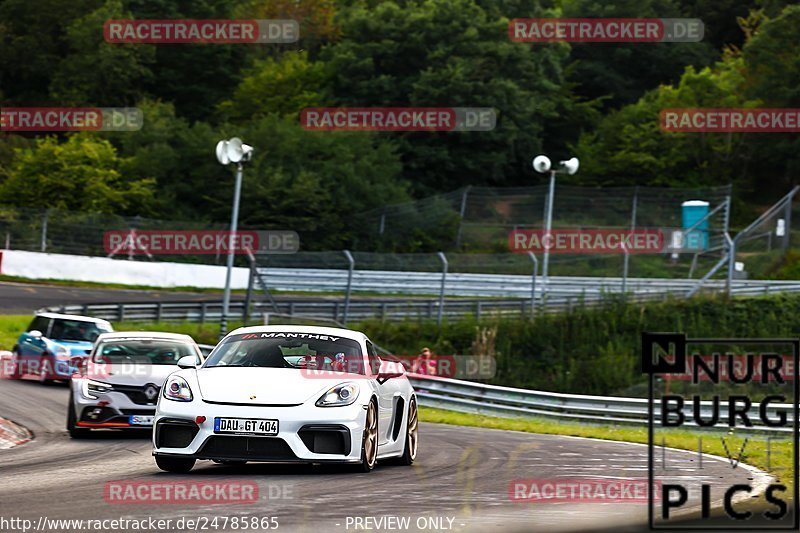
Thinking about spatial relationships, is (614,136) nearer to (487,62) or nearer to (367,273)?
(487,62)

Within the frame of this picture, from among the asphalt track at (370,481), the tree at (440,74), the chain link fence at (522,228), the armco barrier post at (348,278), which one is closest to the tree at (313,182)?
the chain link fence at (522,228)

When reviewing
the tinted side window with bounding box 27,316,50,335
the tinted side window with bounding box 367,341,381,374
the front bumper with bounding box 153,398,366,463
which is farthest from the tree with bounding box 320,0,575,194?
the front bumper with bounding box 153,398,366,463

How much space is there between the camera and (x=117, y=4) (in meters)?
73.6

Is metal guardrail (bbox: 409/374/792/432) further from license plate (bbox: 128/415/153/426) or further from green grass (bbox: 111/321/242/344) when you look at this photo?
license plate (bbox: 128/415/153/426)

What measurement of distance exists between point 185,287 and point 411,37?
26129mm

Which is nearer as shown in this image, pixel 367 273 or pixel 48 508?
pixel 48 508

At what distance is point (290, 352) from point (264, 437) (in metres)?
1.59

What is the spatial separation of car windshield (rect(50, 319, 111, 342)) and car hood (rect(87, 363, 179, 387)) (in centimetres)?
892

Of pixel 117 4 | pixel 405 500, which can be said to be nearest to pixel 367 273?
pixel 405 500

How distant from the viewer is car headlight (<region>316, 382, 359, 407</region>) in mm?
11102

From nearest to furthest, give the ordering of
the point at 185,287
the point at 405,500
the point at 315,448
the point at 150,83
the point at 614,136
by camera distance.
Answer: the point at 405,500 < the point at 315,448 < the point at 185,287 < the point at 614,136 < the point at 150,83

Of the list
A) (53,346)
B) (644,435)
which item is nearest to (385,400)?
(644,435)

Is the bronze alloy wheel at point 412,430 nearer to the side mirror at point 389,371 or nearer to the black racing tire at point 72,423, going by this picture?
the side mirror at point 389,371

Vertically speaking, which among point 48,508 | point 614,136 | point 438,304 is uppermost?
point 614,136
